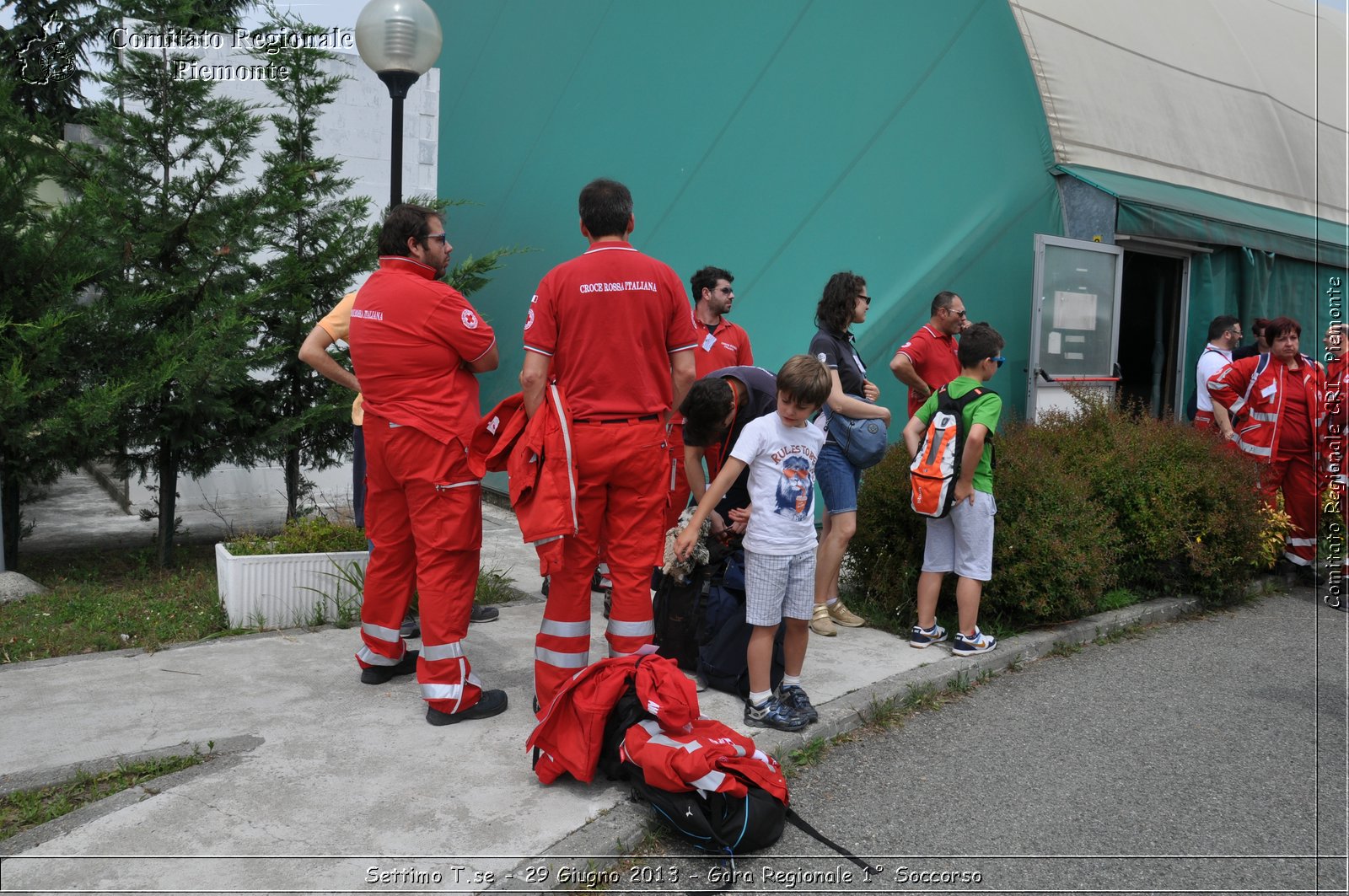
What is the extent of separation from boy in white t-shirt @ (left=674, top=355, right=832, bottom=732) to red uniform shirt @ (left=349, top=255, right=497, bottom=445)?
1112 millimetres

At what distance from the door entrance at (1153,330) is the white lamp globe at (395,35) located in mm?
6541

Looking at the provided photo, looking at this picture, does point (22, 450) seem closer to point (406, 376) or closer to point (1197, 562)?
point (406, 376)

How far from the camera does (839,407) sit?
5.44m

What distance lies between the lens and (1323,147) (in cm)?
1266

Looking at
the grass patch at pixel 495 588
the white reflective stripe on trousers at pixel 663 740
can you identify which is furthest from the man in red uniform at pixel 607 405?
the grass patch at pixel 495 588

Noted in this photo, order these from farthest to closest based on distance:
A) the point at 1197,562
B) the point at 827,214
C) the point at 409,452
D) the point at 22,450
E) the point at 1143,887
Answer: the point at 827,214, the point at 1197,562, the point at 22,450, the point at 409,452, the point at 1143,887

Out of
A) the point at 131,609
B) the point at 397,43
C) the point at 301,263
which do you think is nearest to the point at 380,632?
the point at 131,609

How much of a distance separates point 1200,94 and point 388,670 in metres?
10.3

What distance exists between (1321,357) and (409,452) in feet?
34.5

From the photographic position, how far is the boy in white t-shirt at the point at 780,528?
4.24 m

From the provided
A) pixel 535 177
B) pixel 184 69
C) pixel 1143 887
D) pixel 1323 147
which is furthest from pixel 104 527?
pixel 1323 147

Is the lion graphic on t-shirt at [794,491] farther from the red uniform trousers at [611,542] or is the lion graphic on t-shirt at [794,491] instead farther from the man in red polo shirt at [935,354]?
the man in red polo shirt at [935,354]

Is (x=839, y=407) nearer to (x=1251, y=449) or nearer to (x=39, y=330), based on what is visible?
(x=1251, y=449)

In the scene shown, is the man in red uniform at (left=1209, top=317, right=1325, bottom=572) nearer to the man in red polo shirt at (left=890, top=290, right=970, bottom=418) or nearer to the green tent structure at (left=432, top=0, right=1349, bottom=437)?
the green tent structure at (left=432, top=0, right=1349, bottom=437)
